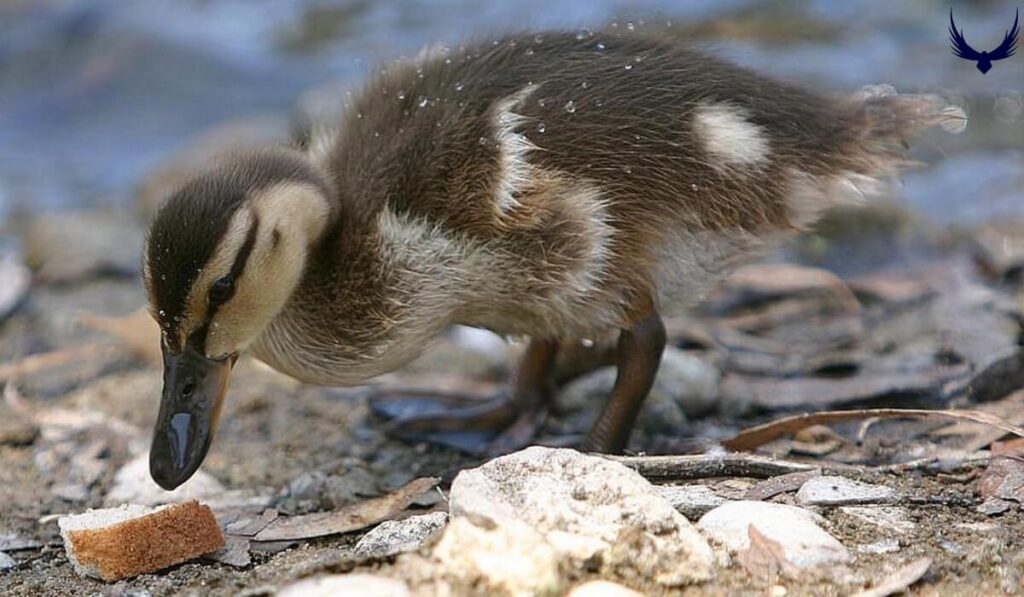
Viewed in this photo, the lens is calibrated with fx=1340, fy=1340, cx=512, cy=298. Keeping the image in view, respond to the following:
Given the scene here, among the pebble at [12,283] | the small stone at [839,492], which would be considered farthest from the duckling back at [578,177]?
the pebble at [12,283]

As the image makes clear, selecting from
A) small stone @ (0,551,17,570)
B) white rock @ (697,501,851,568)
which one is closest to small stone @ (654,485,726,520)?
white rock @ (697,501,851,568)

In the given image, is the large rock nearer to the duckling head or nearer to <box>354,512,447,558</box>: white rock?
<box>354,512,447,558</box>: white rock

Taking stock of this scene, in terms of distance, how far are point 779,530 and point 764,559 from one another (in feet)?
0.38

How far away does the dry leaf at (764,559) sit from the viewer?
8.04 ft

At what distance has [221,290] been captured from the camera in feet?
10.3

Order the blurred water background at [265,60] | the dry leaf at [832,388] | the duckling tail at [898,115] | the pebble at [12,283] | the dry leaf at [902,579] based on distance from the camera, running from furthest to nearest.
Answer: the blurred water background at [265,60]
the pebble at [12,283]
the dry leaf at [832,388]
the duckling tail at [898,115]
the dry leaf at [902,579]

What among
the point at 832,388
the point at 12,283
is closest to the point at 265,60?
the point at 12,283

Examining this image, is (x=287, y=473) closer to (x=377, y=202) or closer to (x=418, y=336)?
(x=418, y=336)

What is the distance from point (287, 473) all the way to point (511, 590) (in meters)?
1.71

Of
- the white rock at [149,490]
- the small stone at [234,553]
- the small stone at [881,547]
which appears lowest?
the white rock at [149,490]

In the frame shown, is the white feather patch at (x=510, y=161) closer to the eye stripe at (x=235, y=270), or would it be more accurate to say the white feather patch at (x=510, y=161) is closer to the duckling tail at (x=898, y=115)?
the eye stripe at (x=235, y=270)

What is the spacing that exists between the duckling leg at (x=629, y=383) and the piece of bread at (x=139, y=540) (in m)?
1.05

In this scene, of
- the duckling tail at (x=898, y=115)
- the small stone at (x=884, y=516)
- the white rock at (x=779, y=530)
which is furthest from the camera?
the duckling tail at (x=898, y=115)

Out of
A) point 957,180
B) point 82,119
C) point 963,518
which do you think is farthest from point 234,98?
point 963,518
